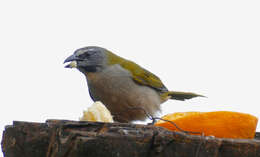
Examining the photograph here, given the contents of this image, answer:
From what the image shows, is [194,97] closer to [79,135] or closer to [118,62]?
[118,62]

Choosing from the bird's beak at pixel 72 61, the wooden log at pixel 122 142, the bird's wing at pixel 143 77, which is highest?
the bird's beak at pixel 72 61

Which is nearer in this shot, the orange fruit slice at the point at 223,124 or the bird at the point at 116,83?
the orange fruit slice at the point at 223,124

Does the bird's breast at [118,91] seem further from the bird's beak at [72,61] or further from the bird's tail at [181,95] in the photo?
the bird's tail at [181,95]

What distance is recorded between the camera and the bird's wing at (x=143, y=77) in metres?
5.57

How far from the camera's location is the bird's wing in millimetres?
5566

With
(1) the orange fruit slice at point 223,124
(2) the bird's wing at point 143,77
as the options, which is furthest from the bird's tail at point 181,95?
(1) the orange fruit slice at point 223,124

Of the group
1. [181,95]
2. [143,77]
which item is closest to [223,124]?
[143,77]

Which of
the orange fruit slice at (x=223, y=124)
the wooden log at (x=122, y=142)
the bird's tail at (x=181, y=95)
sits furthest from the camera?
the bird's tail at (x=181, y=95)

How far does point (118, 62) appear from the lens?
5625 mm

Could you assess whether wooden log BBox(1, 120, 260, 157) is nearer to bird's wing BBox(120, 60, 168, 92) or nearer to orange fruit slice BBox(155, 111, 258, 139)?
orange fruit slice BBox(155, 111, 258, 139)

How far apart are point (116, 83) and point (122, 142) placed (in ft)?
9.66

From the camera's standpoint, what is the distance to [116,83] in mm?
5250

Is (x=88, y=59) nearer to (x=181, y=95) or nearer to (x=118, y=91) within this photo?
(x=118, y=91)

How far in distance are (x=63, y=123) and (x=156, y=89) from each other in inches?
139
